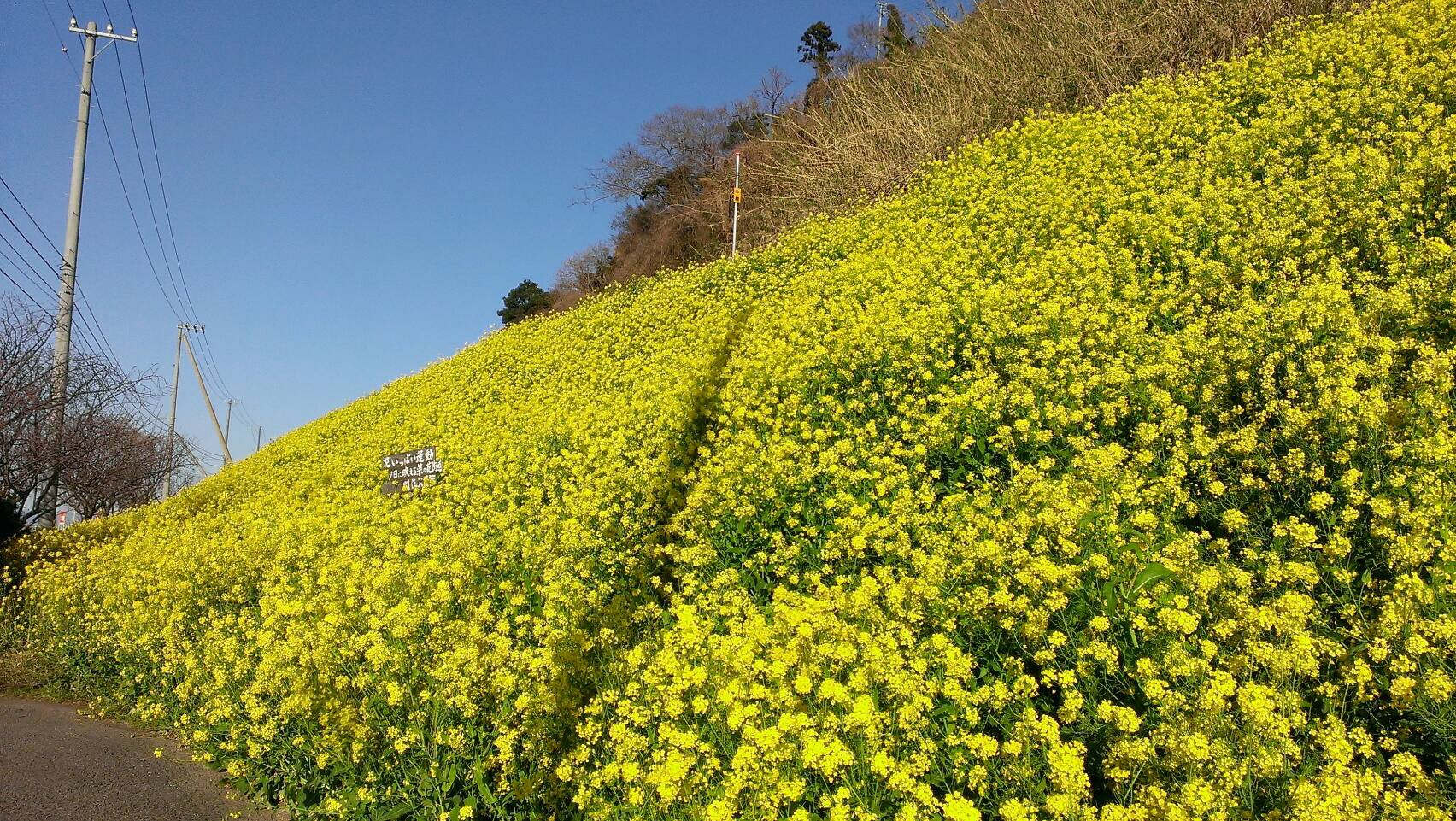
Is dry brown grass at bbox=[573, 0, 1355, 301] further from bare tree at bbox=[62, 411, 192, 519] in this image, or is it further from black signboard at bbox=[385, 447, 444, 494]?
bare tree at bbox=[62, 411, 192, 519]

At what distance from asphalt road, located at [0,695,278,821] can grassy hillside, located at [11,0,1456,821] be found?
236 millimetres

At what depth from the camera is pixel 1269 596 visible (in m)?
3.51

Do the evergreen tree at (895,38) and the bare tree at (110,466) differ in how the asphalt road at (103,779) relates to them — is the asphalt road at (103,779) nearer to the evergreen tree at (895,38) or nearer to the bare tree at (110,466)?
the bare tree at (110,466)

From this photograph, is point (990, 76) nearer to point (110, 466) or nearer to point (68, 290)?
point (68, 290)

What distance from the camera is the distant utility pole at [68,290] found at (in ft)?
39.8

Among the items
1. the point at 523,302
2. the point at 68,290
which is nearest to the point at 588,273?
the point at 523,302

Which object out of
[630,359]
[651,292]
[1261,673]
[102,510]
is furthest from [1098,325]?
[102,510]

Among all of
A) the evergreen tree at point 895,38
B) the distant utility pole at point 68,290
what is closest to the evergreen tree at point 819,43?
the evergreen tree at point 895,38

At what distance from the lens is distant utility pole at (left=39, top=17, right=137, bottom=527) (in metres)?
12.1

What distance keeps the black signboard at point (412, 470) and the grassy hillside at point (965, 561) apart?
28 cm

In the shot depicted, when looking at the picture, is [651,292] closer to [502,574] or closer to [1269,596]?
[502,574]

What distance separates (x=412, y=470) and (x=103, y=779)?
5087mm

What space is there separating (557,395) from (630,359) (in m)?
1.28

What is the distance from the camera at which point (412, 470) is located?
971 cm
